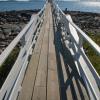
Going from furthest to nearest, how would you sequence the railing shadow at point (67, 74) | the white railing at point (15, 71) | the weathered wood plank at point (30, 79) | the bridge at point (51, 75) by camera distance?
the railing shadow at point (67, 74) → the weathered wood plank at point (30, 79) → the bridge at point (51, 75) → the white railing at point (15, 71)

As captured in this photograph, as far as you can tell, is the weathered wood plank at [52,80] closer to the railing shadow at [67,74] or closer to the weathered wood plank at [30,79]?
the railing shadow at [67,74]

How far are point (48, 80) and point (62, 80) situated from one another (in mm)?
289

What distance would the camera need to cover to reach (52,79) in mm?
7215

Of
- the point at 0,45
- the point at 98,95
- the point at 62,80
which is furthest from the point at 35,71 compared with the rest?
the point at 0,45

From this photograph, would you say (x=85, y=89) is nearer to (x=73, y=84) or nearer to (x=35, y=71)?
(x=73, y=84)

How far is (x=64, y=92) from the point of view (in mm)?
6352

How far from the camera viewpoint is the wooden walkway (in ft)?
20.4

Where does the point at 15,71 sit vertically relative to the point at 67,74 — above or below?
above

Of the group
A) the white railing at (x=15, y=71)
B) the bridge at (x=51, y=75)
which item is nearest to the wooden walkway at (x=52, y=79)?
the bridge at (x=51, y=75)

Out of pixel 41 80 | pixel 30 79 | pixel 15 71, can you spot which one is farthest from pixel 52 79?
pixel 15 71

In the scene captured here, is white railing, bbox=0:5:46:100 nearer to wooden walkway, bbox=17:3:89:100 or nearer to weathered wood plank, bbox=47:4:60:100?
wooden walkway, bbox=17:3:89:100

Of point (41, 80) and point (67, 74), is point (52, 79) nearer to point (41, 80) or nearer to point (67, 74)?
point (41, 80)

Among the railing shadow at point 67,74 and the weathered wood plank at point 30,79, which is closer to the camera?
the weathered wood plank at point 30,79

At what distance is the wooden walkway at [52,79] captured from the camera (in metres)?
6.21
